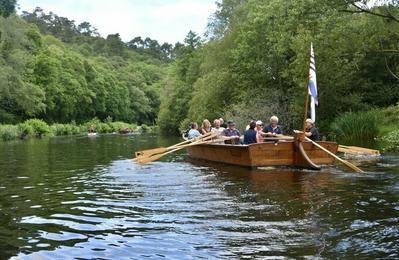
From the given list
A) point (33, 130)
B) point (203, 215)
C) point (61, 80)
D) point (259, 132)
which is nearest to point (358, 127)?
point (259, 132)

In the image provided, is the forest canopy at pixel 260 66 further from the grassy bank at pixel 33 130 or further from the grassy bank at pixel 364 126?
the grassy bank at pixel 33 130

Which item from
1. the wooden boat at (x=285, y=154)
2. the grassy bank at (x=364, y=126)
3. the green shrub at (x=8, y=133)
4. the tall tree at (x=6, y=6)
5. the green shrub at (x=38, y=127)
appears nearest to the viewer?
the wooden boat at (x=285, y=154)

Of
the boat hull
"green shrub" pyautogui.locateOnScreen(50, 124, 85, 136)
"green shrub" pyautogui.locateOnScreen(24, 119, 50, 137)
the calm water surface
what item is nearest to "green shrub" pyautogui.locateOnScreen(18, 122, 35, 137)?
"green shrub" pyautogui.locateOnScreen(24, 119, 50, 137)

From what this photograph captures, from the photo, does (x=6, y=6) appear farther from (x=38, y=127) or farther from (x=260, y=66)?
(x=260, y=66)

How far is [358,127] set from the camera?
26797 mm

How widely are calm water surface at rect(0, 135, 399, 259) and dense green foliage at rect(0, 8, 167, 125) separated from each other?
143 feet

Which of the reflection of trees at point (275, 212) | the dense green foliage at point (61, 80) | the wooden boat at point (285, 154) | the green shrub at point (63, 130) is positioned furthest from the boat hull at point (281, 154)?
the green shrub at point (63, 130)

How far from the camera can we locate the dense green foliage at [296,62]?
20.1 meters

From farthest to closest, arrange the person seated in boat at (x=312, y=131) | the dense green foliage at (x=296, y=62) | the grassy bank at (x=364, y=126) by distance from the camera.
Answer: the grassy bank at (x=364, y=126) < the dense green foliage at (x=296, y=62) < the person seated in boat at (x=312, y=131)

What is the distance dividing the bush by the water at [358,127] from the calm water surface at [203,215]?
12482 mm

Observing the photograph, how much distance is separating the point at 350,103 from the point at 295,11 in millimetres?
12518

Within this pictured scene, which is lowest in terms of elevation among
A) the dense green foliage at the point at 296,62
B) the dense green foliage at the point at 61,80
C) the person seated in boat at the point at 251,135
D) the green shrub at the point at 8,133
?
the person seated in boat at the point at 251,135

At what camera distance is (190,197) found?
34.3ft

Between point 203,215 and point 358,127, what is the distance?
20164mm
